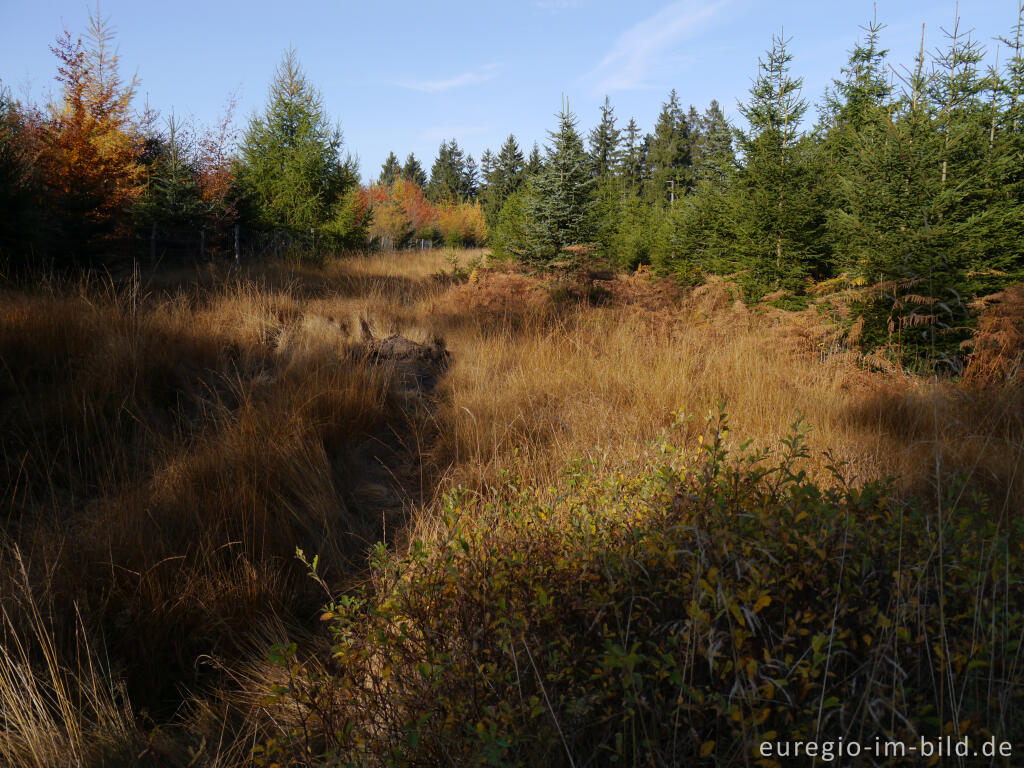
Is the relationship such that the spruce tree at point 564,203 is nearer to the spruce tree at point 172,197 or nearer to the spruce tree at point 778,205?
the spruce tree at point 778,205

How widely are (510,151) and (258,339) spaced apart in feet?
156

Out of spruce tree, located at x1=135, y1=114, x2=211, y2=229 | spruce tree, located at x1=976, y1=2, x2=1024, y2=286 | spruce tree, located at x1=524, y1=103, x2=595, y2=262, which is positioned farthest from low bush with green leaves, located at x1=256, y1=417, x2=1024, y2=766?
spruce tree, located at x1=135, y1=114, x2=211, y2=229

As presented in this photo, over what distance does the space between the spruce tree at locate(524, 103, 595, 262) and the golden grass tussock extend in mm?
5250

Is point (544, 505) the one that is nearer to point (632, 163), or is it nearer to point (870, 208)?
point (870, 208)

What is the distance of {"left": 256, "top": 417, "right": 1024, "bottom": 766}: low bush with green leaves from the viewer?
51.4 inches

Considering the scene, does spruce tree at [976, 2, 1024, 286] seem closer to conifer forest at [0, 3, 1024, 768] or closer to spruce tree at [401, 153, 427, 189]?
conifer forest at [0, 3, 1024, 768]

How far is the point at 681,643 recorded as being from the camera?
1.54m

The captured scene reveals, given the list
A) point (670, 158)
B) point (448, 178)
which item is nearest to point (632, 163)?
point (670, 158)

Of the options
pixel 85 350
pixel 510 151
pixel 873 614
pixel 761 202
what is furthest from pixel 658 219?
pixel 510 151

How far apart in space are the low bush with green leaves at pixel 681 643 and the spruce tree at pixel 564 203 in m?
9.56

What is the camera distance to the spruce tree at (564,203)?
1104 centimetres

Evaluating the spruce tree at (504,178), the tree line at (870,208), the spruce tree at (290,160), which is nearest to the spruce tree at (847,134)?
the tree line at (870,208)

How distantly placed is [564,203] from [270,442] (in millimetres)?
9058

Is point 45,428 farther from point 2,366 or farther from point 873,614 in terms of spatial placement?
point 873,614
